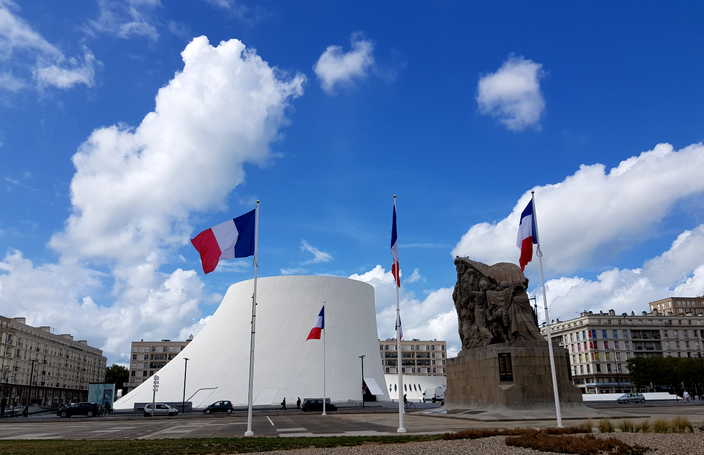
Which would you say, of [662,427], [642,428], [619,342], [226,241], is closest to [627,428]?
[642,428]

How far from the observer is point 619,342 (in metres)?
76.0

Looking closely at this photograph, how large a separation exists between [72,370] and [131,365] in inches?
488

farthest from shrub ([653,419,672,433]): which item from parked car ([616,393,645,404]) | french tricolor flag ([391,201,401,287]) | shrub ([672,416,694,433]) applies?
parked car ([616,393,645,404])

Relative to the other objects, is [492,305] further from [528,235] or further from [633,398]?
[633,398]

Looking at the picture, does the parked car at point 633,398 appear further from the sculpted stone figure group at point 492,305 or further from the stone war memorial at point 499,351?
the sculpted stone figure group at point 492,305

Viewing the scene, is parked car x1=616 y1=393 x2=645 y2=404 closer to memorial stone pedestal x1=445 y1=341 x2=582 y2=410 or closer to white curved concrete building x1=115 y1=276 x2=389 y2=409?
white curved concrete building x1=115 y1=276 x2=389 y2=409

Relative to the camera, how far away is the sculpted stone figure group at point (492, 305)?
983 inches

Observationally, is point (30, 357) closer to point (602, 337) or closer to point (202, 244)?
point (202, 244)

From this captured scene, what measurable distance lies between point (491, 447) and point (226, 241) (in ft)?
32.8

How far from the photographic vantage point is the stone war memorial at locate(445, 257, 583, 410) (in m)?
23.2

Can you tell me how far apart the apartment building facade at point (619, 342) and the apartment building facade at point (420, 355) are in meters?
32.1

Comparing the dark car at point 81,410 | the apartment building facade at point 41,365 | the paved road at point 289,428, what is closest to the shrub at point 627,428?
the paved road at point 289,428

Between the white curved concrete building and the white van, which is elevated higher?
the white curved concrete building

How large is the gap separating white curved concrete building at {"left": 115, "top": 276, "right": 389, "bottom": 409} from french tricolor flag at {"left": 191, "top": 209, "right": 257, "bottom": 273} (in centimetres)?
3172
